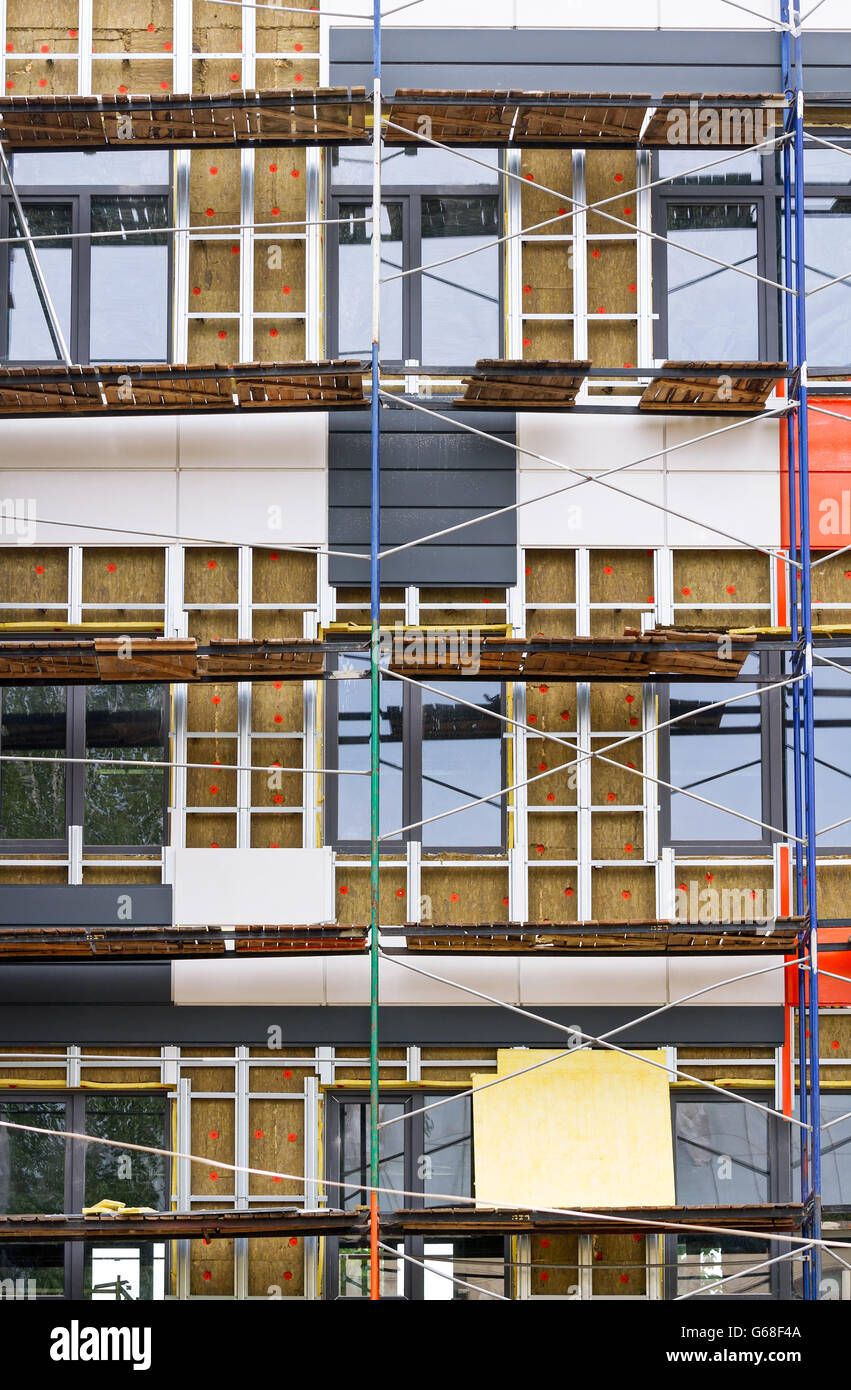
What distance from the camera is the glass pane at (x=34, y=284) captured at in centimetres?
1340

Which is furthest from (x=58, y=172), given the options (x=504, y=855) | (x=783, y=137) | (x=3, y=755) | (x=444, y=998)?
(x=444, y=998)

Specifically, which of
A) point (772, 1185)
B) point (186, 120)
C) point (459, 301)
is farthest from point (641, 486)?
point (772, 1185)

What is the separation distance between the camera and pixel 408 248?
13406 mm

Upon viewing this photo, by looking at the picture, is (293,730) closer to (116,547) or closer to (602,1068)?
(116,547)

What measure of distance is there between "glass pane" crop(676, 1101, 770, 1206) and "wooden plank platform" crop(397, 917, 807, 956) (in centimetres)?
160

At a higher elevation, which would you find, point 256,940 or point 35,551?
point 35,551

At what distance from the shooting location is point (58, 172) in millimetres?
13547

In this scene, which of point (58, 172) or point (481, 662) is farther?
point (58, 172)

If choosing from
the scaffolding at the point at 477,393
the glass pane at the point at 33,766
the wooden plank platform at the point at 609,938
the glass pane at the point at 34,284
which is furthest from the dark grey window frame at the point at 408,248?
the wooden plank platform at the point at 609,938
